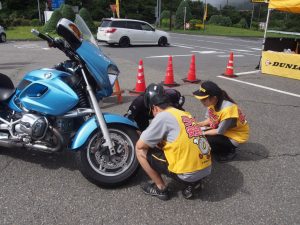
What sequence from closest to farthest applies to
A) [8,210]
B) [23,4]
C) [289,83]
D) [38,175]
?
1. [8,210]
2. [38,175]
3. [289,83]
4. [23,4]

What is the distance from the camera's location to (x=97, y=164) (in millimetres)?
3340

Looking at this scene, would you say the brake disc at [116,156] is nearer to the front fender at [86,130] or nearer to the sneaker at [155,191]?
the front fender at [86,130]

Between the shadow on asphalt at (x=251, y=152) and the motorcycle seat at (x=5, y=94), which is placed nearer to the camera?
the motorcycle seat at (x=5, y=94)

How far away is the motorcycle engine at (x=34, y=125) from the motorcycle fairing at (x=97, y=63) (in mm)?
633

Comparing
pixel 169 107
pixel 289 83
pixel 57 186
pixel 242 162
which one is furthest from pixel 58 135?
pixel 289 83

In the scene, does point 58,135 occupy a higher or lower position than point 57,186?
higher

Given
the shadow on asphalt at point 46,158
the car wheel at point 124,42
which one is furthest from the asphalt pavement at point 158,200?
the car wheel at point 124,42

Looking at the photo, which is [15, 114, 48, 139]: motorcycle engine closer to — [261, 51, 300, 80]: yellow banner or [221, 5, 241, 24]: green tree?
[261, 51, 300, 80]: yellow banner

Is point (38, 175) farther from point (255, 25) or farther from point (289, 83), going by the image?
point (255, 25)

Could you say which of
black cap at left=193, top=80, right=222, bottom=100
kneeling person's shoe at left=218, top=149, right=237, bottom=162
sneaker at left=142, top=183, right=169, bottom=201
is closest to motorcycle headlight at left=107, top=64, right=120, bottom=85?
black cap at left=193, top=80, right=222, bottom=100

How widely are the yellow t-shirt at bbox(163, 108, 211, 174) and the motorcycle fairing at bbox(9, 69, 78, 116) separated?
40.5 inches

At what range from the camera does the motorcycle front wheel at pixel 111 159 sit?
3.28 metres

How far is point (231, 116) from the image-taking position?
→ 383 cm

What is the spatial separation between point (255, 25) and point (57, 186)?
203ft
